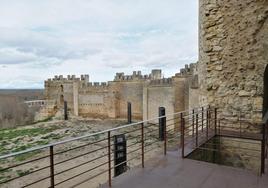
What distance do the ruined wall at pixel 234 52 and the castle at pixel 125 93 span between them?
4.13m

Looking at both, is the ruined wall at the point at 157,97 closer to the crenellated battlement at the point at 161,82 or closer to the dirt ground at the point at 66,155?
the crenellated battlement at the point at 161,82

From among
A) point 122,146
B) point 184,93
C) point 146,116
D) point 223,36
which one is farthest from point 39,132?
point 223,36

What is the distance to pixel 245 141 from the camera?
5.05 m

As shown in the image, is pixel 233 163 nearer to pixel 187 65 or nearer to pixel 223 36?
pixel 223 36

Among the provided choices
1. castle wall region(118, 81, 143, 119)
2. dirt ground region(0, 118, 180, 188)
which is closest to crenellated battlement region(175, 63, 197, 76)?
dirt ground region(0, 118, 180, 188)

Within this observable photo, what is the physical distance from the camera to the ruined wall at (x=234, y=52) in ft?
17.5

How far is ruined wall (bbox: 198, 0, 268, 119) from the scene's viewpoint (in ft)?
17.5

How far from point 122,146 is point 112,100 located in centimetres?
1424

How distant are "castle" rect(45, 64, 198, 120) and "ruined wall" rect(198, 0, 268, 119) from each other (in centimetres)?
413

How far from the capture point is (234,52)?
18.6 feet

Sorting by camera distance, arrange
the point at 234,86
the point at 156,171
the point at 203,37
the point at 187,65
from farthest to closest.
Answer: the point at 187,65 < the point at 203,37 < the point at 234,86 < the point at 156,171

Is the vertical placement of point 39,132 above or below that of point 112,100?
below

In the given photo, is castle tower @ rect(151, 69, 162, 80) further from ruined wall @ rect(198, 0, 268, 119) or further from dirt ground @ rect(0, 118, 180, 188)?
ruined wall @ rect(198, 0, 268, 119)

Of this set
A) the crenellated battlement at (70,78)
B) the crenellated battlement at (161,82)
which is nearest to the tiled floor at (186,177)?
the crenellated battlement at (161,82)
